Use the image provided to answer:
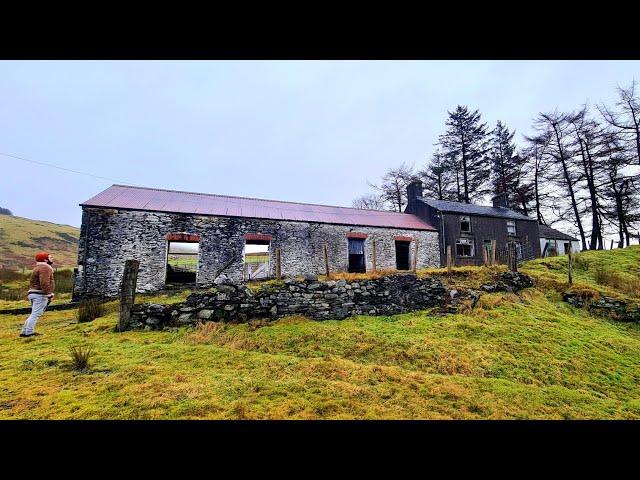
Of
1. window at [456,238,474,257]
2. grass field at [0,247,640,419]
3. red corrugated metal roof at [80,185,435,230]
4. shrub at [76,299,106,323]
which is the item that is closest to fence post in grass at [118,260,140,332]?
grass field at [0,247,640,419]

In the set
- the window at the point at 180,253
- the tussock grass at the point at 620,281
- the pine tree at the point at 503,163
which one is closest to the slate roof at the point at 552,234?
the pine tree at the point at 503,163

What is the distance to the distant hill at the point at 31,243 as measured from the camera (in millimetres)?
27000

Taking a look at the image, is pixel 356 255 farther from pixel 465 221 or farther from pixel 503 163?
pixel 503 163

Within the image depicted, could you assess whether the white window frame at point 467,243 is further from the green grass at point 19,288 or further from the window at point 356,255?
the green grass at point 19,288

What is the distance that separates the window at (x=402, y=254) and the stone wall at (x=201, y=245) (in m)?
0.82

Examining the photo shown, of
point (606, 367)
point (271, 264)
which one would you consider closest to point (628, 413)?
point (606, 367)

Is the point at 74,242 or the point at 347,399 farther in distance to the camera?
the point at 74,242

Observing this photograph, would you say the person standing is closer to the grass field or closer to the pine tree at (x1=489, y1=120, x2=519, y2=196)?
the grass field
